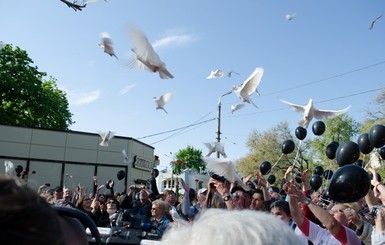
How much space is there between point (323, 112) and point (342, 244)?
4095 millimetres

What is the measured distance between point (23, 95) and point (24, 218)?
2932 centimetres

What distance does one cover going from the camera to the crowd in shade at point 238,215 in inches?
27.2

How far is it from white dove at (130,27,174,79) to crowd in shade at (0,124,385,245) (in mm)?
1390

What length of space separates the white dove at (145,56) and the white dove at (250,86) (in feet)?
5.35

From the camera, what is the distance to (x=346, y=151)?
21.4ft

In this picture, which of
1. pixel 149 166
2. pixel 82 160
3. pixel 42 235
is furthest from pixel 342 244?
pixel 149 166

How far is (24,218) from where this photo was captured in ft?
2.20

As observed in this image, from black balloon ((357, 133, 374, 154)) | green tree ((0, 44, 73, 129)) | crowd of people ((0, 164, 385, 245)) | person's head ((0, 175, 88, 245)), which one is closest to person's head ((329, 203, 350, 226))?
crowd of people ((0, 164, 385, 245))

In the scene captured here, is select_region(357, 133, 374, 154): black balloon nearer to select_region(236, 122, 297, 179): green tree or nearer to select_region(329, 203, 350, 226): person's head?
select_region(329, 203, 350, 226): person's head

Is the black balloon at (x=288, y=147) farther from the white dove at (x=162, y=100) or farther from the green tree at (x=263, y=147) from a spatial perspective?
the green tree at (x=263, y=147)

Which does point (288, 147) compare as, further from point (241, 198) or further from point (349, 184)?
point (349, 184)

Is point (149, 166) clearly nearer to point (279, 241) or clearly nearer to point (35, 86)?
point (35, 86)

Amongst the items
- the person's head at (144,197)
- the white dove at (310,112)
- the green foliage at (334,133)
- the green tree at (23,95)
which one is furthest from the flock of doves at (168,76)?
the green foliage at (334,133)

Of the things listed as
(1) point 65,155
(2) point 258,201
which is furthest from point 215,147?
(1) point 65,155
